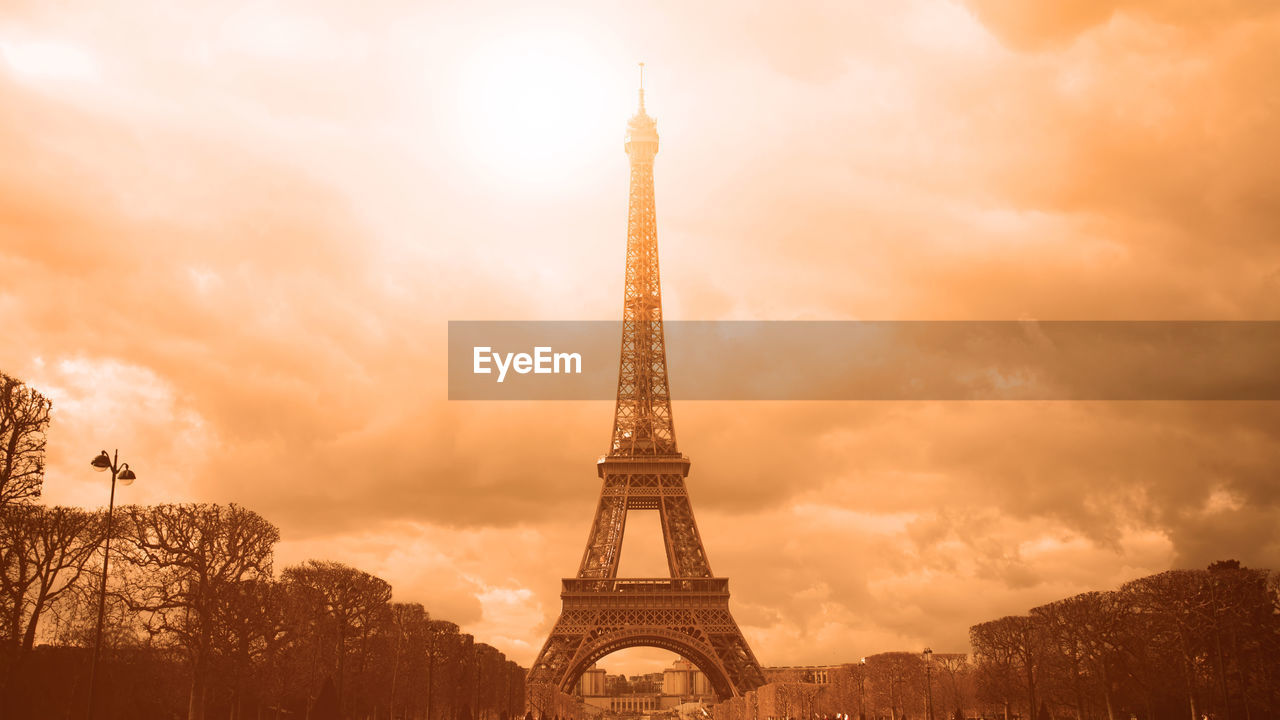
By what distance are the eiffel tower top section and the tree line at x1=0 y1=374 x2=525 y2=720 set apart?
1509 inches

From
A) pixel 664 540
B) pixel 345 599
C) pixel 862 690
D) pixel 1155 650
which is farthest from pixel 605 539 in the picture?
pixel 1155 650

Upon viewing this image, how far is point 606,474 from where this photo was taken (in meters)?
108

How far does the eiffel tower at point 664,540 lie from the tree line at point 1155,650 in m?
27.9

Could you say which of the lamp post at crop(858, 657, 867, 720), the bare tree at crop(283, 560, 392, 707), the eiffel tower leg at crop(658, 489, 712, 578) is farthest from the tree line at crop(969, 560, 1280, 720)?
the bare tree at crop(283, 560, 392, 707)

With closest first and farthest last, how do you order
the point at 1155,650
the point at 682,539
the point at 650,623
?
the point at 1155,650 < the point at 650,623 < the point at 682,539

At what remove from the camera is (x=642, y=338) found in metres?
112

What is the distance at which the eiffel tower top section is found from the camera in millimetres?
110562

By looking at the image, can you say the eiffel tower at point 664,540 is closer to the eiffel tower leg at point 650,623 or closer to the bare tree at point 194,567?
the eiffel tower leg at point 650,623

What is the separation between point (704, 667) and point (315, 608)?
50.7 meters

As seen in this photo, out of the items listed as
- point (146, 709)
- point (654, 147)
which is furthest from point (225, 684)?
point (654, 147)

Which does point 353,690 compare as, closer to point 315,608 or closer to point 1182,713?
point 315,608

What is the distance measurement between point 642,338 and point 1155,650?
56922 mm

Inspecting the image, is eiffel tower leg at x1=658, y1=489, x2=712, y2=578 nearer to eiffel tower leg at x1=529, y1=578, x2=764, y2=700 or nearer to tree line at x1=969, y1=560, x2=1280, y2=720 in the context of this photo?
eiffel tower leg at x1=529, y1=578, x2=764, y2=700

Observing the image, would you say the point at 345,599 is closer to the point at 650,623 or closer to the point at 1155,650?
the point at 650,623
